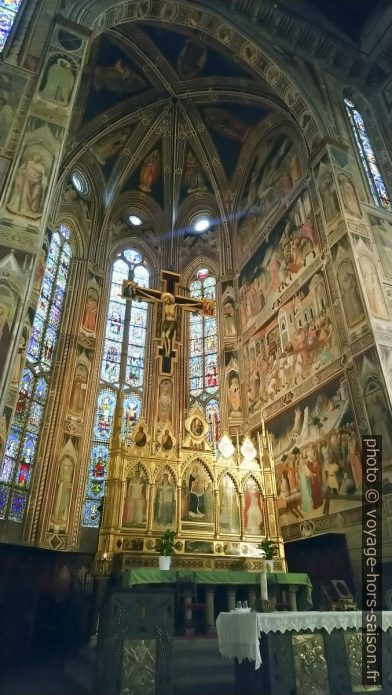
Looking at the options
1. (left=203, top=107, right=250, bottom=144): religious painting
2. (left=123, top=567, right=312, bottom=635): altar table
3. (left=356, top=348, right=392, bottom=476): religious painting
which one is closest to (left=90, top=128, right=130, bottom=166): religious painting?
(left=203, top=107, right=250, bottom=144): religious painting

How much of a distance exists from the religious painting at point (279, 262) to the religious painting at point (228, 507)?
6318mm

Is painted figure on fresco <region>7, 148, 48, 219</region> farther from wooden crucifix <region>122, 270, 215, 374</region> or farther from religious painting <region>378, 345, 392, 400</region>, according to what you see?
religious painting <region>378, 345, 392, 400</region>

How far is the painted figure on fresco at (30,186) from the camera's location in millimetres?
8359

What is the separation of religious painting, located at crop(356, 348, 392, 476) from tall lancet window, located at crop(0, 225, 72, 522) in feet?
26.4

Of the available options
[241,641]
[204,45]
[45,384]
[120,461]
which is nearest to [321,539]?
[120,461]

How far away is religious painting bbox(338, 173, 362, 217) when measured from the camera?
11.8 meters

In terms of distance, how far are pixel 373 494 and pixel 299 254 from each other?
7023 mm

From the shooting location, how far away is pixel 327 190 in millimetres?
12375

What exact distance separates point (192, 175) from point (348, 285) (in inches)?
441

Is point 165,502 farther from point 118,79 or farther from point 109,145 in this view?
point 118,79

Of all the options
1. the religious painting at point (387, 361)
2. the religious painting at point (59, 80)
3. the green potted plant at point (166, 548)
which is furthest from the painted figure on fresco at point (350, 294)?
the religious painting at point (59, 80)

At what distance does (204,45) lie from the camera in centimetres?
1577

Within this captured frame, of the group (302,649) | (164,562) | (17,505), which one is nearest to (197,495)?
(164,562)

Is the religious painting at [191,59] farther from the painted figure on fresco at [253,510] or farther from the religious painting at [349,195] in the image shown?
the painted figure on fresco at [253,510]
